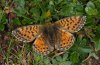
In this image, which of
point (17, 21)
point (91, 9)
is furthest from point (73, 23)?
point (17, 21)

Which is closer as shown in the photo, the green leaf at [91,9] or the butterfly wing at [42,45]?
the butterfly wing at [42,45]

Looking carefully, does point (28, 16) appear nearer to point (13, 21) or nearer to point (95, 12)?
point (13, 21)

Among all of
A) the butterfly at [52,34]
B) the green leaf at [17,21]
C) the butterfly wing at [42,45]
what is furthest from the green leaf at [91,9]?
the green leaf at [17,21]

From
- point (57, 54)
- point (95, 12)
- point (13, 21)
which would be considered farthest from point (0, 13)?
point (95, 12)

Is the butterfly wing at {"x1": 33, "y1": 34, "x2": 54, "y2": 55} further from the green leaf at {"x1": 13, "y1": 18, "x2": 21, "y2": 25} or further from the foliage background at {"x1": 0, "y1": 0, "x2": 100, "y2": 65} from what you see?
the green leaf at {"x1": 13, "y1": 18, "x2": 21, "y2": 25}

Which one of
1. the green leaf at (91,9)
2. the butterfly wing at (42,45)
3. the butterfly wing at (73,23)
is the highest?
the green leaf at (91,9)

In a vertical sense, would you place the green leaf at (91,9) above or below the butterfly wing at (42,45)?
above

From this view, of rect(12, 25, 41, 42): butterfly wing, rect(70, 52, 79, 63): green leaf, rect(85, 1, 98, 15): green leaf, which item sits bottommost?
rect(70, 52, 79, 63): green leaf

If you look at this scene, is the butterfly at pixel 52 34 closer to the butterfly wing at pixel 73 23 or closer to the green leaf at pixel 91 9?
the butterfly wing at pixel 73 23

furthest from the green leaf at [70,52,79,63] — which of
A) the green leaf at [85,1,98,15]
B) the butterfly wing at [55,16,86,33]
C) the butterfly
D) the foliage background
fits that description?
the green leaf at [85,1,98,15]
